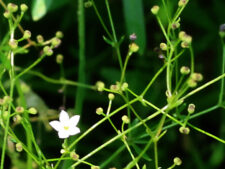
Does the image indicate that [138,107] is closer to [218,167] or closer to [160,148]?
[160,148]

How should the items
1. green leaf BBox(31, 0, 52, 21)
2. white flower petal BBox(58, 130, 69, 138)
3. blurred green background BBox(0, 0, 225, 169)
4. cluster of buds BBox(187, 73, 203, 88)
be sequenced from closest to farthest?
cluster of buds BBox(187, 73, 203, 88)
white flower petal BBox(58, 130, 69, 138)
green leaf BBox(31, 0, 52, 21)
blurred green background BBox(0, 0, 225, 169)

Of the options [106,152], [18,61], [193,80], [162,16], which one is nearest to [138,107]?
[106,152]

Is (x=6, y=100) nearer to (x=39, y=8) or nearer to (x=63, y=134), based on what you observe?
(x=63, y=134)

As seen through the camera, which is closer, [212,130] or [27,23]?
[27,23]

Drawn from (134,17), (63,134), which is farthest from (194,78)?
(134,17)

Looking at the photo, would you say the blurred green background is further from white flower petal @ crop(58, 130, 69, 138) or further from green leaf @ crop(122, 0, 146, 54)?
white flower petal @ crop(58, 130, 69, 138)

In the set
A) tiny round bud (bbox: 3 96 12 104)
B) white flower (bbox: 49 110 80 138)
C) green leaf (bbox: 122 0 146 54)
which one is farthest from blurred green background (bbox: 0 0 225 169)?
tiny round bud (bbox: 3 96 12 104)
